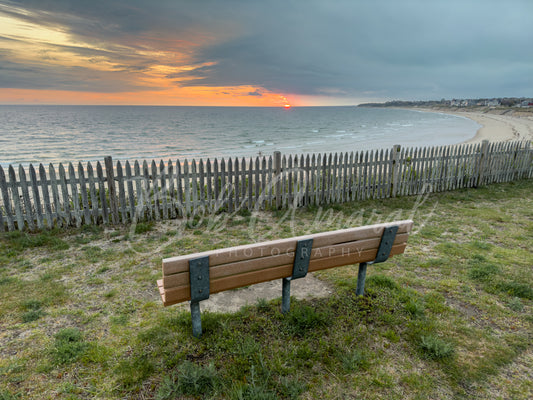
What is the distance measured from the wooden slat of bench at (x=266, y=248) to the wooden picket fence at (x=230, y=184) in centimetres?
439

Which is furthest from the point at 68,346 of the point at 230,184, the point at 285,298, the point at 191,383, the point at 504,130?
the point at 504,130

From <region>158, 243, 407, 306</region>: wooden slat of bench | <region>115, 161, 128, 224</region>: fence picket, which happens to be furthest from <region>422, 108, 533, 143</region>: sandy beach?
<region>115, 161, 128, 224</region>: fence picket

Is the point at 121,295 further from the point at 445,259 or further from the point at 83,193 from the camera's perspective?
the point at 445,259

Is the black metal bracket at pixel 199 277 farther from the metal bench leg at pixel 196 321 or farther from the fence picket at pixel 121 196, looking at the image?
the fence picket at pixel 121 196

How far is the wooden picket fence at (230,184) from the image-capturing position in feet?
22.7

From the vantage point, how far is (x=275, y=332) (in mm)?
3486

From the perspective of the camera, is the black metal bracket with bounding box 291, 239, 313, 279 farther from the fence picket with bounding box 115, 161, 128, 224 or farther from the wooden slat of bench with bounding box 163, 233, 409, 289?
the fence picket with bounding box 115, 161, 128, 224

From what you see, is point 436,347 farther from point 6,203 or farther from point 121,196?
point 6,203

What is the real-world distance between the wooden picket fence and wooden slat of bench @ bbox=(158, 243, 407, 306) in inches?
172

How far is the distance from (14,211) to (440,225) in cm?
975

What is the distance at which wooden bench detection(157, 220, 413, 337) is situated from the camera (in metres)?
2.99

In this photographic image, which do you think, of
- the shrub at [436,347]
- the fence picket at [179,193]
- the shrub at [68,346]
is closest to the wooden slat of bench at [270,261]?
the shrub at [436,347]

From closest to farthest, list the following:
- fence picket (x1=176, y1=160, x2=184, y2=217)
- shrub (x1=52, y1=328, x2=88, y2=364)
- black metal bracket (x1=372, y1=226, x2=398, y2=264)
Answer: shrub (x1=52, y1=328, x2=88, y2=364) < black metal bracket (x1=372, y1=226, x2=398, y2=264) < fence picket (x1=176, y1=160, x2=184, y2=217)

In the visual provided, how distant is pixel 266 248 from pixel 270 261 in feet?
0.57
